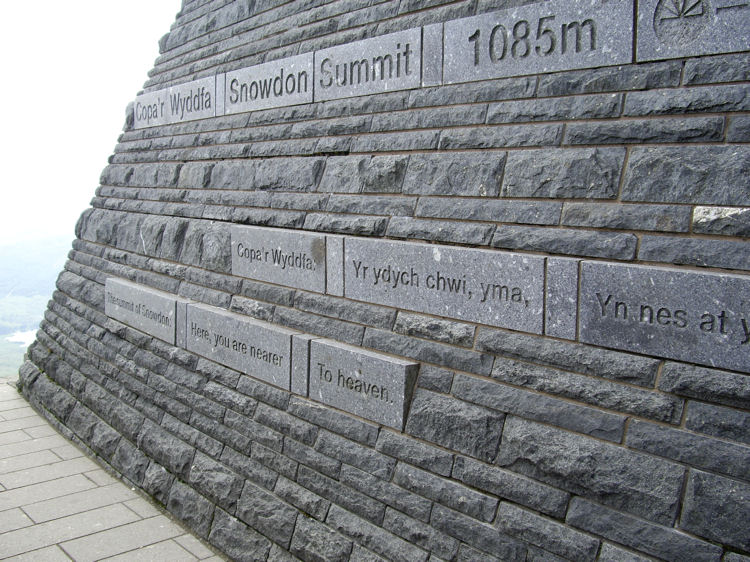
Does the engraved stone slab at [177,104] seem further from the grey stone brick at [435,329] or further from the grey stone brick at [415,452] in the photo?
the grey stone brick at [415,452]

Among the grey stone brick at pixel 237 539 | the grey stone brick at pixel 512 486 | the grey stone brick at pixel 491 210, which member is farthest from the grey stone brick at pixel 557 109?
the grey stone brick at pixel 237 539

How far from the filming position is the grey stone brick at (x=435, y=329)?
3258mm

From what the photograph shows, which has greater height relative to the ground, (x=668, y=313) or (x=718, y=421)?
(x=668, y=313)

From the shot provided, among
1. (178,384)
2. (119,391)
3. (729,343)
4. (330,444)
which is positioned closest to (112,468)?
(119,391)

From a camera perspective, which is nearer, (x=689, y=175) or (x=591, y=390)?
(x=689, y=175)

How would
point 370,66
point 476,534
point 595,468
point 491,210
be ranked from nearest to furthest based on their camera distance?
1. point 595,468
2. point 476,534
3. point 491,210
4. point 370,66

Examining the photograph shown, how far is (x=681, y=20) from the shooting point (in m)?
2.61

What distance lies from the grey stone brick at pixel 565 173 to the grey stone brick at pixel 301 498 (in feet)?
6.80

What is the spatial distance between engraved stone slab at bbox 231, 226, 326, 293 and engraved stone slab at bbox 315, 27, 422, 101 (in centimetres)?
94

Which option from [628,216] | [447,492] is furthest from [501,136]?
[447,492]

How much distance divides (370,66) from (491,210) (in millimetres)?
1334

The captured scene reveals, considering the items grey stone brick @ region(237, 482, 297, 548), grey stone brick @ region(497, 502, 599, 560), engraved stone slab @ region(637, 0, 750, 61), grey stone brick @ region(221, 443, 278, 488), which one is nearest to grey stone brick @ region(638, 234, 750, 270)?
engraved stone slab @ region(637, 0, 750, 61)

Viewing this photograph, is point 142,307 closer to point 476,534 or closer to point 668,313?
point 476,534

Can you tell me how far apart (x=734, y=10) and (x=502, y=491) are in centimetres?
217
